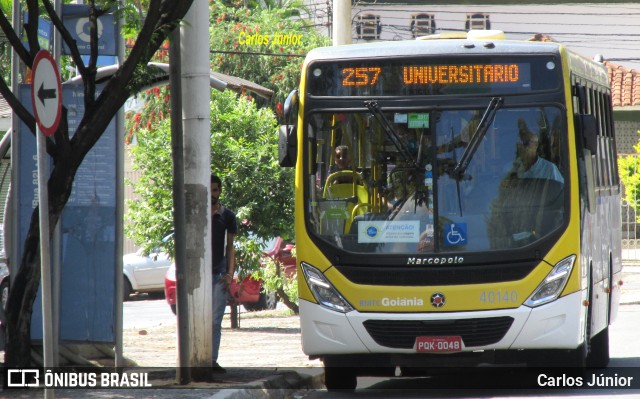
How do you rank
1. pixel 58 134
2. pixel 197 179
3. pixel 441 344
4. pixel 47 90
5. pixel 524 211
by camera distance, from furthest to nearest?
pixel 197 179
pixel 524 211
pixel 441 344
pixel 58 134
pixel 47 90

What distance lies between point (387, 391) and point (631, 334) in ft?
20.7

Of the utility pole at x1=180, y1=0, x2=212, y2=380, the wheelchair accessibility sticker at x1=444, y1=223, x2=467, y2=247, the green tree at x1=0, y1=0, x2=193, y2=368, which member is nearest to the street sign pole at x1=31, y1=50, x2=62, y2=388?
the green tree at x1=0, y1=0, x2=193, y2=368

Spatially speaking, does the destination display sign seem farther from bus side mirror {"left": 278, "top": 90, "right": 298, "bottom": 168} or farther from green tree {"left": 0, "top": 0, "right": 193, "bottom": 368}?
green tree {"left": 0, "top": 0, "right": 193, "bottom": 368}

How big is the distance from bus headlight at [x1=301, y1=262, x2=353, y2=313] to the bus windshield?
1.03ft

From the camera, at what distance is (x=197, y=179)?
10.7 metres

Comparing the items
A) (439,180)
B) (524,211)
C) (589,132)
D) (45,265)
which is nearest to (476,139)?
(439,180)

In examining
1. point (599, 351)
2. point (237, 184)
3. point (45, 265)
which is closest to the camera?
point (45, 265)

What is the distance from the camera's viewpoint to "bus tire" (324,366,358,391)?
11.0 m

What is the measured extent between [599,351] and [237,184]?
6.11 meters

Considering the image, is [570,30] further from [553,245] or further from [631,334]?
[553,245]

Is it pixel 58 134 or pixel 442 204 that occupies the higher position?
pixel 58 134

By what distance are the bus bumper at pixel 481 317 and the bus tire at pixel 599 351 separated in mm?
2040

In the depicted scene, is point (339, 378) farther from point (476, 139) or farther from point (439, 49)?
point (439, 49)

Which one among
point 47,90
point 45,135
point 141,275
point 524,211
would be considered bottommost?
point 141,275
